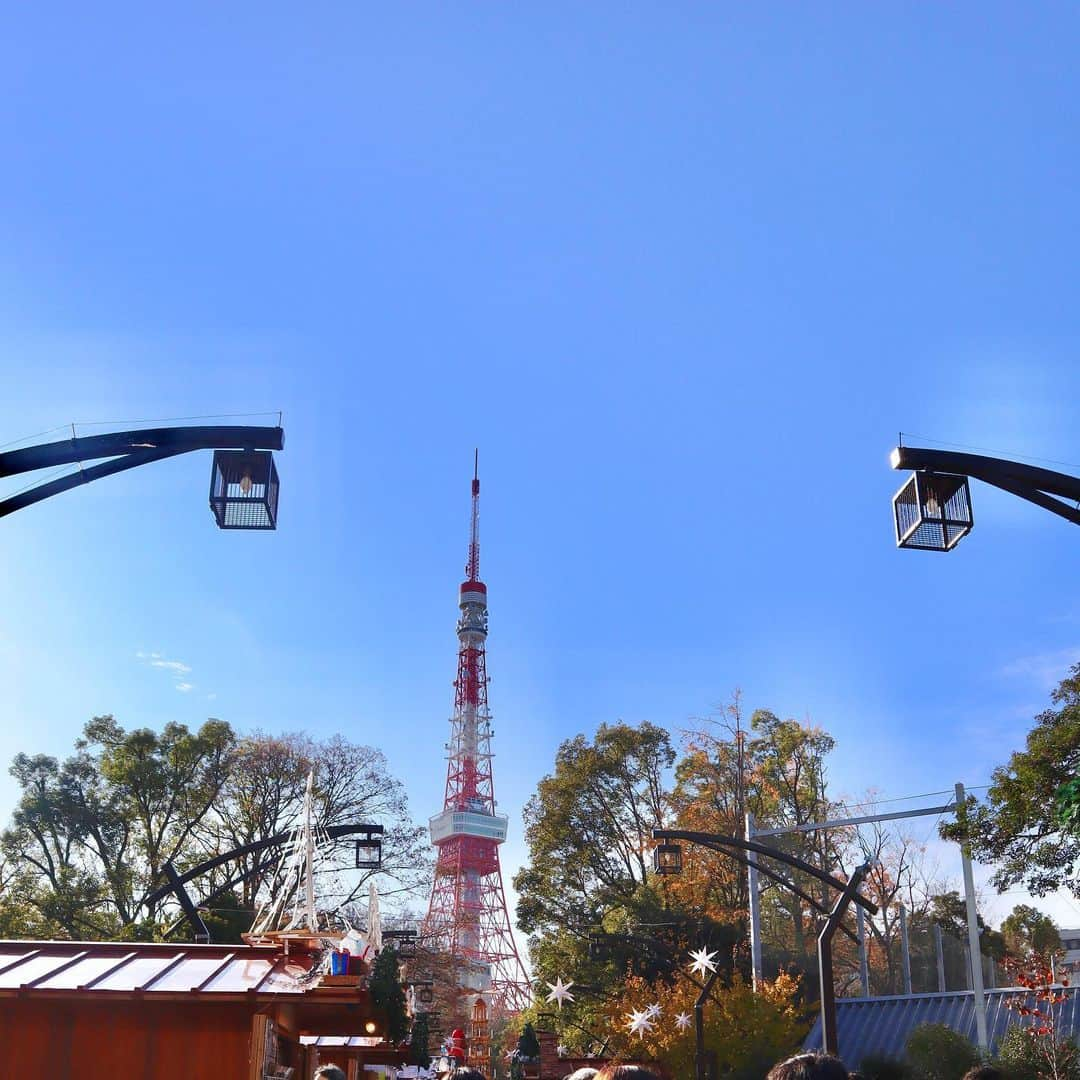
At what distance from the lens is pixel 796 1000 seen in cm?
3105

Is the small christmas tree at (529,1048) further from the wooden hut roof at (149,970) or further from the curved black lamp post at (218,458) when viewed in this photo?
the curved black lamp post at (218,458)

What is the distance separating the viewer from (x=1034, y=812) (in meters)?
16.5

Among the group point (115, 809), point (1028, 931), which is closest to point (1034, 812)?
point (115, 809)

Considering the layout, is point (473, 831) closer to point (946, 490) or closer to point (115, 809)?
point (115, 809)

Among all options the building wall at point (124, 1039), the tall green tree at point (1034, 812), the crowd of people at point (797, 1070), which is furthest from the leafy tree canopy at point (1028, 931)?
the crowd of people at point (797, 1070)

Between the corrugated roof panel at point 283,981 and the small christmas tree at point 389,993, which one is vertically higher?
the corrugated roof panel at point 283,981

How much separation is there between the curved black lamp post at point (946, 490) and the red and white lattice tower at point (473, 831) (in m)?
54.2

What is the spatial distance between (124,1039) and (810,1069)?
8.12 m

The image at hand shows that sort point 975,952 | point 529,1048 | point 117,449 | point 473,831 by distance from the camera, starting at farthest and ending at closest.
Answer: point 473,831 < point 529,1048 < point 975,952 < point 117,449

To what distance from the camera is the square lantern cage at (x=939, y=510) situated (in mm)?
7254

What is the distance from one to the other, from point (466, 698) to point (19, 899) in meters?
46.5

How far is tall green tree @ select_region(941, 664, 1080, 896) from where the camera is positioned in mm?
15936

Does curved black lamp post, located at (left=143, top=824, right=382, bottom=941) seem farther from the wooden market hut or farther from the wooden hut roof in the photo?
the wooden market hut

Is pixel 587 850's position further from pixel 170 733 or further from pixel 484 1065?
pixel 170 733
